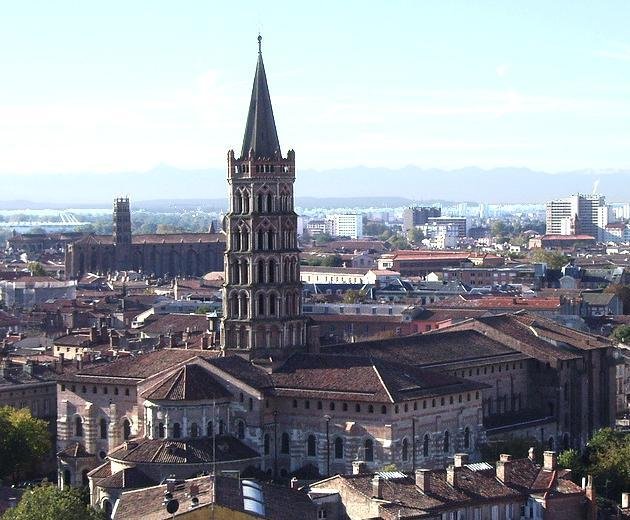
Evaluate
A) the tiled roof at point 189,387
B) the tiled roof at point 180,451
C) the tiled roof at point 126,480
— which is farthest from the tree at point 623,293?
the tiled roof at point 126,480

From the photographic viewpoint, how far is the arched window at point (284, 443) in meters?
80.0

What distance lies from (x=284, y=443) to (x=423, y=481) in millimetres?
18620

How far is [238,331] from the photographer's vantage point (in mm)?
85625

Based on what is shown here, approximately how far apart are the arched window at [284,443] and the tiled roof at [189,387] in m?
2.92

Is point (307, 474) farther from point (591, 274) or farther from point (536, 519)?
point (591, 274)

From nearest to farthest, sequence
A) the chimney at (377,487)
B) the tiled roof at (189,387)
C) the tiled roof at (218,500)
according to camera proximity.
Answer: the tiled roof at (218,500) < the chimney at (377,487) < the tiled roof at (189,387)

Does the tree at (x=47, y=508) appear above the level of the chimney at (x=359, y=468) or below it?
above

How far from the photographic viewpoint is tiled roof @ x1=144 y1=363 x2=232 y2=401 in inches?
3076

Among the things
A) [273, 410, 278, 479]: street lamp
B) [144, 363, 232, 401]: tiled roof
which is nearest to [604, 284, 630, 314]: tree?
[273, 410, 278, 479]: street lamp

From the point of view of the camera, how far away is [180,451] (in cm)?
7544

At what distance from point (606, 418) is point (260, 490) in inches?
1756

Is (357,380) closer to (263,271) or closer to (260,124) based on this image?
(263,271)

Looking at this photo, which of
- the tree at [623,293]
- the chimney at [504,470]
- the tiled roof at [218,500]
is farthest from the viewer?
the tree at [623,293]

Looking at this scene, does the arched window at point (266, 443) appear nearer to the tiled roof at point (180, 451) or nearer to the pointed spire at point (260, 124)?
the tiled roof at point (180, 451)
